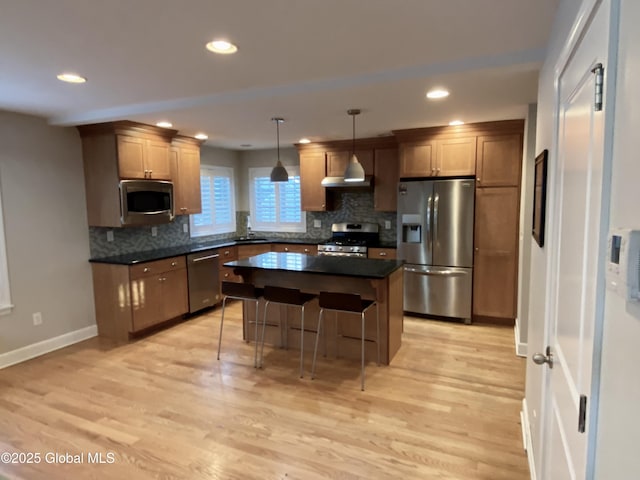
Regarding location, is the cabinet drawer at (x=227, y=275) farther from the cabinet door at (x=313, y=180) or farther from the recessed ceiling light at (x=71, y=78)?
the recessed ceiling light at (x=71, y=78)

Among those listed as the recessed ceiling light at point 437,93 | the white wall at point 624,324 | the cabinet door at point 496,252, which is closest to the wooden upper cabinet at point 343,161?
the cabinet door at point 496,252

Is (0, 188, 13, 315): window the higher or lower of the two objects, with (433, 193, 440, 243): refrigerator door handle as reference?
lower

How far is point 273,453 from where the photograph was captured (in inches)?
92.3

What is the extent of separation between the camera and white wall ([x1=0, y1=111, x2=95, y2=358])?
12.1 feet

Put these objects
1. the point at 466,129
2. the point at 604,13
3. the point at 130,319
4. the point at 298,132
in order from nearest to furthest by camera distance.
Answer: the point at 604,13
the point at 130,319
the point at 466,129
the point at 298,132

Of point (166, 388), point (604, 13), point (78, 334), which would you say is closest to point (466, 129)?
point (604, 13)

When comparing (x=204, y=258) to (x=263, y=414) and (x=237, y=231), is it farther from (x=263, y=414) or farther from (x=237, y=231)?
(x=263, y=414)

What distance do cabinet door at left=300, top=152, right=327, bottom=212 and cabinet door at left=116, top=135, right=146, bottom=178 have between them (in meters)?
2.26

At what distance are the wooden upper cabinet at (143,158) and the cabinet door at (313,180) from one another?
1934 mm

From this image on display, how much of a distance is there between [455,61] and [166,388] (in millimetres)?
3298

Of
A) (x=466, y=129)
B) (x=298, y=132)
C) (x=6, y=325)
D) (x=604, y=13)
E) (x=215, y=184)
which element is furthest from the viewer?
(x=215, y=184)

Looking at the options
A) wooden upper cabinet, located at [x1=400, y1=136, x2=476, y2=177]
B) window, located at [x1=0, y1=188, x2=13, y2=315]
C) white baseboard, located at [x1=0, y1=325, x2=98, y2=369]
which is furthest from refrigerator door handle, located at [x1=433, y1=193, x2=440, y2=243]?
window, located at [x1=0, y1=188, x2=13, y2=315]

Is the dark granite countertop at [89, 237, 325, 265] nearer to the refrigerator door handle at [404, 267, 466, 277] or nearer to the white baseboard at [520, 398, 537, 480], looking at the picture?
the refrigerator door handle at [404, 267, 466, 277]

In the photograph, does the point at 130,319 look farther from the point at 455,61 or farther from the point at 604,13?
the point at 604,13
